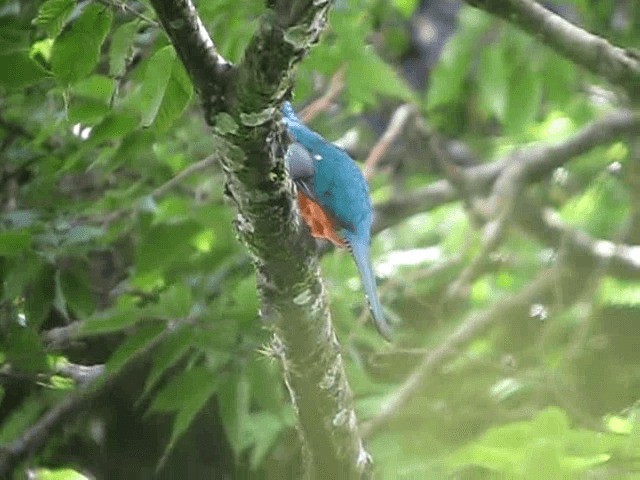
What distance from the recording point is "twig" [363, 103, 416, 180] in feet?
10.9

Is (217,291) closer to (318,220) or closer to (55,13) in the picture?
(318,220)

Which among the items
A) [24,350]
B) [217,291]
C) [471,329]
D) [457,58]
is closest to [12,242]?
[24,350]

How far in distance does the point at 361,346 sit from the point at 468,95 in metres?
1.47

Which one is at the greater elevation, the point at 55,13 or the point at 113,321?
the point at 55,13

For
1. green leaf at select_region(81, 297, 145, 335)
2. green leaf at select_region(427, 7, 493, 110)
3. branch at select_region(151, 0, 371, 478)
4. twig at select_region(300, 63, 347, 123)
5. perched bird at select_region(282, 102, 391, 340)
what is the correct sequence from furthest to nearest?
green leaf at select_region(427, 7, 493, 110)
twig at select_region(300, 63, 347, 123)
green leaf at select_region(81, 297, 145, 335)
perched bird at select_region(282, 102, 391, 340)
branch at select_region(151, 0, 371, 478)

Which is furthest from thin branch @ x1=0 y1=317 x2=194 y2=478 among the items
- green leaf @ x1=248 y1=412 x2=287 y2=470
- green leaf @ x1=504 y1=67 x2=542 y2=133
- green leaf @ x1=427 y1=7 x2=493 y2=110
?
green leaf @ x1=427 y1=7 x2=493 y2=110

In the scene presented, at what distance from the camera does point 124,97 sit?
7.37 feet

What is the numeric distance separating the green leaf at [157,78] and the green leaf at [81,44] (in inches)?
2.6

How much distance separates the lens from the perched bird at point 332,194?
198 centimetres

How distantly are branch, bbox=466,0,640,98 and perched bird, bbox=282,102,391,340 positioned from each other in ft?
1.43

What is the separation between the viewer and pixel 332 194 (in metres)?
2.03

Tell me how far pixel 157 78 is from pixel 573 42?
98cm

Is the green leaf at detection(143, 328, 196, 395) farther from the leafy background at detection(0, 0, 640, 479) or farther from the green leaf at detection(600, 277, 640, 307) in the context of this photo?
the green leaf at detection(600, 277, 640, 307)

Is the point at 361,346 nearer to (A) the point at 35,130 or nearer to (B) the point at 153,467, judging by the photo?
(B) the point at 153,467
